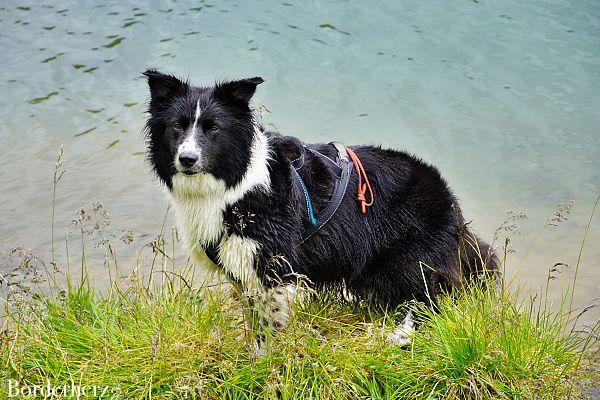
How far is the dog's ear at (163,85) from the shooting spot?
369 centimetres

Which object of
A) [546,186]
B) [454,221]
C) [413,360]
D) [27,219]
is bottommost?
[27,219]

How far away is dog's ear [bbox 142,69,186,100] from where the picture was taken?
145 inches

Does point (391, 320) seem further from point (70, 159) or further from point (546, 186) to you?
point (70, 159)

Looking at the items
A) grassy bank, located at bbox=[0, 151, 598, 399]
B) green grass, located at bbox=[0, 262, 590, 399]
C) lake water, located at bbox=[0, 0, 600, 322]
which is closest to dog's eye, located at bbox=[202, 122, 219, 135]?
grassy bank, located at bbox=[0, 151, 598, 399]

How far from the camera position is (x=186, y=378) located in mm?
3320

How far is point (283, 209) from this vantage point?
12.5 ft

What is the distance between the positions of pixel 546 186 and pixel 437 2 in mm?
5526

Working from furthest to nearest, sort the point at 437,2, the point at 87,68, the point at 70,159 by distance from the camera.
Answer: the point at 437,2
the point at 87,68
the point at 70,159

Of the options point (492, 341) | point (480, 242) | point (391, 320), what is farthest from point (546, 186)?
point (492, 341)

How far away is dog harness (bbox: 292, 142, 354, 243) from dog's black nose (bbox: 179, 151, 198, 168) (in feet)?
2.10

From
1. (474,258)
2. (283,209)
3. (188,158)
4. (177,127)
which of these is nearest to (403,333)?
(474,258)

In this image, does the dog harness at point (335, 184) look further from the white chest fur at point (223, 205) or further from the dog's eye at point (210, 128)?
the dog's eye at point (210, 128)

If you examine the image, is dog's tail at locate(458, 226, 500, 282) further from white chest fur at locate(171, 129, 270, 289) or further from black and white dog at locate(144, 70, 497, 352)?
white chest fur at locate(171, 129, 270, 289)

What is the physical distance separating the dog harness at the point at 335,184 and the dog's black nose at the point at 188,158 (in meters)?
0.64
